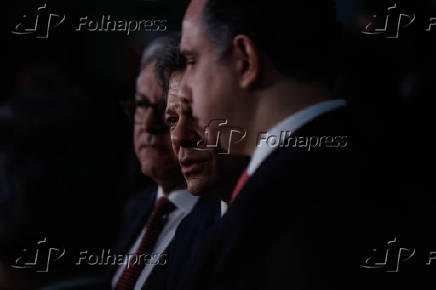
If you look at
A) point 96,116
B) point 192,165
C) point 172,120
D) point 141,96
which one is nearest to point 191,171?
point 192,165

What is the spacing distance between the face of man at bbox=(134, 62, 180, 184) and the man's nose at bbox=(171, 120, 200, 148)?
0.43ft

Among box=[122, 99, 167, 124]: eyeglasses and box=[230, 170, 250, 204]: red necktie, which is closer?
box=[230, 170, 250, 204]: red necktie

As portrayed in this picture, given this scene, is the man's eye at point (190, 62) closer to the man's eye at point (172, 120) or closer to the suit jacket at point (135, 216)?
the man's eye at point (172, 120)

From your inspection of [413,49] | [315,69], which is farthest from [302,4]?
[413,49]

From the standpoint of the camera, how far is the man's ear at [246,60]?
30.0 inches

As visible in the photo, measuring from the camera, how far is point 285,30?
0.78 metres

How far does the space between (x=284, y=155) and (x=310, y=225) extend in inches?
3.9

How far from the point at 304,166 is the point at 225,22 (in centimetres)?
24

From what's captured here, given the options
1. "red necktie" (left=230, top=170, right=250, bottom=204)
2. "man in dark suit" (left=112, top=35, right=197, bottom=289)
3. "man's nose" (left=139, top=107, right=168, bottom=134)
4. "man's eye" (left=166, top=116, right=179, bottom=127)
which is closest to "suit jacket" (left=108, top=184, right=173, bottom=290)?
"man in dark suit" (left=112, top=35, right=197, bottom=289)

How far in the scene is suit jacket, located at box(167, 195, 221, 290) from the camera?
2.97 feet

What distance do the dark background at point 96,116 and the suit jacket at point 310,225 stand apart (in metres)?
0.06

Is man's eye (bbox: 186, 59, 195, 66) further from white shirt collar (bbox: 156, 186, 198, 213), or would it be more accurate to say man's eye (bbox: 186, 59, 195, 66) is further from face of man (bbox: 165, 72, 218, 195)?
white shirt collar (bbox: 156, 186, 198, 213)

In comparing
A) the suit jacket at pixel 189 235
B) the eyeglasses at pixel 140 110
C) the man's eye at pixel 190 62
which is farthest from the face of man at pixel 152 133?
the man's eye at pixel 190 62

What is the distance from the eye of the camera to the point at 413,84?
122 centimetres
